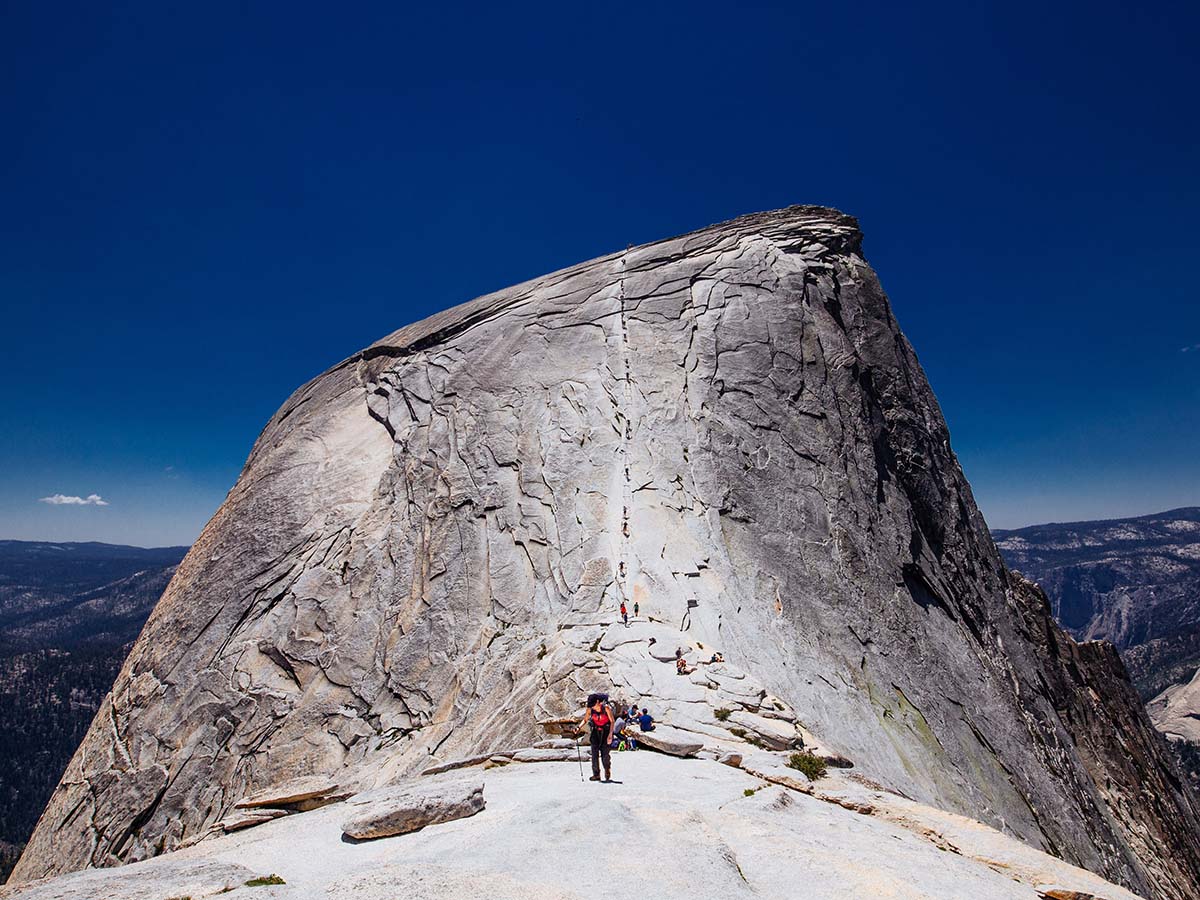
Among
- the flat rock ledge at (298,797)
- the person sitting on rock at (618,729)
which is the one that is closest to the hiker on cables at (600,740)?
the person sitting on rock at (618,729)

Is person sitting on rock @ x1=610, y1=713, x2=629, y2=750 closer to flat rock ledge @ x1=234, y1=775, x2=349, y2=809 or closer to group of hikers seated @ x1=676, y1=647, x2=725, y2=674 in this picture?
group of hikers seated @ x1=676, y1=647, x2=725, y2=674

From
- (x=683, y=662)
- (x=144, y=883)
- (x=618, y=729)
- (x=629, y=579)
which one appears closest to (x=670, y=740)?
(x=618, y=729)

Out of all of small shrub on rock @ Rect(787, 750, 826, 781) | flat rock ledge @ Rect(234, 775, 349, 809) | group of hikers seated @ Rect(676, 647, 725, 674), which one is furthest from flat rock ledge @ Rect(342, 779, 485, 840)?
group of hikers seated @ Rect(676, 647, 725, 674)

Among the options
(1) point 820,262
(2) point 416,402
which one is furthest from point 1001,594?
(2) point 416,402

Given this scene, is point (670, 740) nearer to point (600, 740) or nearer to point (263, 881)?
point (600, 740)

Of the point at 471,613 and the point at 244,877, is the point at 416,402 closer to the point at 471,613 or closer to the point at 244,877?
the point at 471,613
